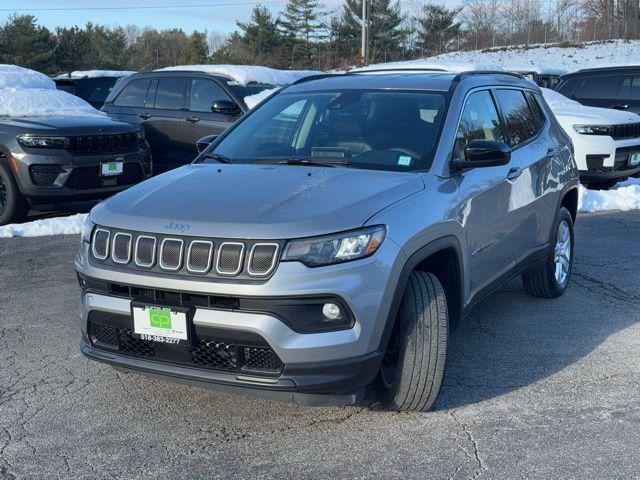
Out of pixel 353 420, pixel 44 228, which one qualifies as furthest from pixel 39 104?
pixel 353 420

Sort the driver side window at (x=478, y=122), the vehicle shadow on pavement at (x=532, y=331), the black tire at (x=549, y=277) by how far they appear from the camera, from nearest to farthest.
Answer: the vehicle shadow on pavement at (x=532, y=331)
the driver side window at (x=478, y=122)
the black tire at (x=549, y=277)

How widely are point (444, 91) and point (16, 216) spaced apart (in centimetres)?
574

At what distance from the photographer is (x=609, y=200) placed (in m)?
10.2

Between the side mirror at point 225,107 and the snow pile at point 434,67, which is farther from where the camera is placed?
the side mirror at point 225,107

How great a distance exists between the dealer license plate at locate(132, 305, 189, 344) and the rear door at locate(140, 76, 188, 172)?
8.15m

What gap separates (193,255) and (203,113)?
8242 millimetres

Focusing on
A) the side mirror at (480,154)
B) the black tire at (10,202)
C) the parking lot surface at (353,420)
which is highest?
the side mirror at (480,154)

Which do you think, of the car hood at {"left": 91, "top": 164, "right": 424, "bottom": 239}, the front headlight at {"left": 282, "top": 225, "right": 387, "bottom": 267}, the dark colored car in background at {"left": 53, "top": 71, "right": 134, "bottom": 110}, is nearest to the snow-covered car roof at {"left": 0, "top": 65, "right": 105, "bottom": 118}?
the car hood at {"left": 91, "top": 164, "right": 424, "bottom": 239}

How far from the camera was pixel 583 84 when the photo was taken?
1331 centimetres

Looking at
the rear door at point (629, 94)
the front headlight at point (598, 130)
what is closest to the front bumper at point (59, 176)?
the front headlight at point (598, 130)

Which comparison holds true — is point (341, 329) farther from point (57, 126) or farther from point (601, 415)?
point (57, 126)

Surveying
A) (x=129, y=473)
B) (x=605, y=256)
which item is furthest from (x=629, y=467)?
(x=605, y=256)

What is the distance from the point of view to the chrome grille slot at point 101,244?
12.1ft

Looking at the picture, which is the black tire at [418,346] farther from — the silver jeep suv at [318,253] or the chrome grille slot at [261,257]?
the chrome grille slot at [261,257]
